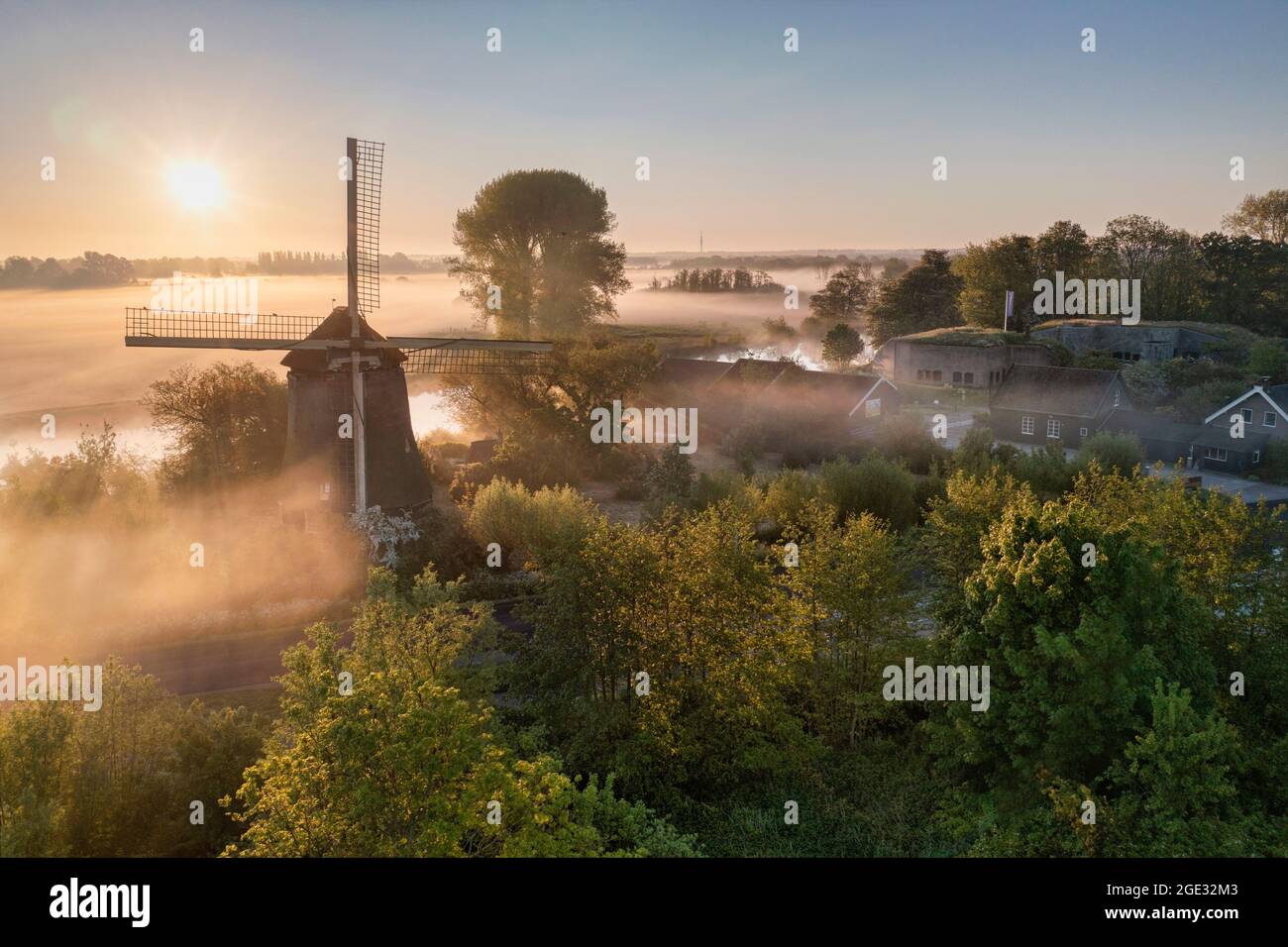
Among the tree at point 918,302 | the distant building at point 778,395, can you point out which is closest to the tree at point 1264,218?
the tree at point 918,302

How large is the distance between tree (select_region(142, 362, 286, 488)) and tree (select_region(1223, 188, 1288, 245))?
95112mm

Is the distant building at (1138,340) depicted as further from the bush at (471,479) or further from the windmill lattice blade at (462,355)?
the bush at (471,479)

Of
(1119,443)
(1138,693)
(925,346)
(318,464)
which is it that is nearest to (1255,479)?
(1119,443)

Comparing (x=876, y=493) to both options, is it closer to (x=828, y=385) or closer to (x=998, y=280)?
(x=828, y=385)

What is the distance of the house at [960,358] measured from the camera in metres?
70.4

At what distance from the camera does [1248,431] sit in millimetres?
50406

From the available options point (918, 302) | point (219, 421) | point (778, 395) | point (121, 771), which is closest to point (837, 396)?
point (778, 395)

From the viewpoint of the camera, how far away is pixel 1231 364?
242ft

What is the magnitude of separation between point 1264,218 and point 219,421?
10117 centimetres

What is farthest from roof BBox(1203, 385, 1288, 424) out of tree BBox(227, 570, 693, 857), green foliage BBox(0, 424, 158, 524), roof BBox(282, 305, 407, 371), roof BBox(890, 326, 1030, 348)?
green foliage BBox(0, 424, 158, 524)

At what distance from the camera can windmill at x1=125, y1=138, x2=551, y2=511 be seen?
107 feet
